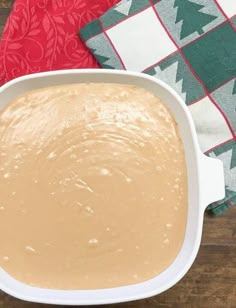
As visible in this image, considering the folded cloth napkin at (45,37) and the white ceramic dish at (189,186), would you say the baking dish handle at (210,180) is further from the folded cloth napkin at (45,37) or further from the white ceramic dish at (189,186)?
the folded cloth napkin at (45,37)

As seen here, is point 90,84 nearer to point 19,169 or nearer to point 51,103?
point 51,103

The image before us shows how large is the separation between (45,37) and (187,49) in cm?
26

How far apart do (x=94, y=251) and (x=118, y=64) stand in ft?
1.10

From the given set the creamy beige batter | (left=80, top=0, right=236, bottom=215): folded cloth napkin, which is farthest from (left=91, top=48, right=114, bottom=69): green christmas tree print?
the creamy beige batter

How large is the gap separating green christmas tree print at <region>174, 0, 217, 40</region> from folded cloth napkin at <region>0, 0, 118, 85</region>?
12 centimetres

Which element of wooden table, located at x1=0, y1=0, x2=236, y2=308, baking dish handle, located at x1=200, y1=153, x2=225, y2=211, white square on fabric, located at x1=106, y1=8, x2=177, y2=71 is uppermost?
white square on fabric, located at x1=106, y1=8, x2=177, y2=71

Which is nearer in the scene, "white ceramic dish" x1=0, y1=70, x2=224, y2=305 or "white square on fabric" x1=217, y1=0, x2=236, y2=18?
"white ceramic dish" x1=0, y1=70, x2=224, y2=305

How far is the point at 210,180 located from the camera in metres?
0.79

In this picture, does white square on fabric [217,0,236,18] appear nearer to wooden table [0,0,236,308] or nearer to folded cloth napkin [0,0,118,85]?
folded cloth napkin [0,0,118,85]

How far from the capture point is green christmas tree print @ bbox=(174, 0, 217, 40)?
3.01ft

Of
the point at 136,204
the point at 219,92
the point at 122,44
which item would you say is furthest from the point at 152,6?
the point at 136,204

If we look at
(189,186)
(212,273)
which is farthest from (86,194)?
(212,273)

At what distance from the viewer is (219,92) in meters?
0.91

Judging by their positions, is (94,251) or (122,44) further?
(122,44)
